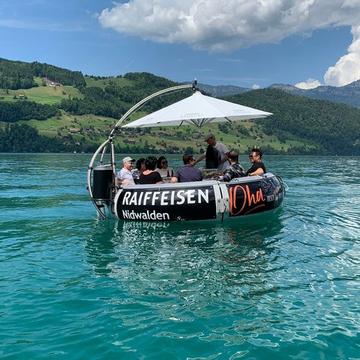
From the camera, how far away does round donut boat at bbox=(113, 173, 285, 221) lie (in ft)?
48.7

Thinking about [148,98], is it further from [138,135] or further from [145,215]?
[138,135]

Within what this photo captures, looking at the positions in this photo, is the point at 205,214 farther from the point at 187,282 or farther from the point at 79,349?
the point at 79,349

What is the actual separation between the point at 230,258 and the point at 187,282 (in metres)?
2.25

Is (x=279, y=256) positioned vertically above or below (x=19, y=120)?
below

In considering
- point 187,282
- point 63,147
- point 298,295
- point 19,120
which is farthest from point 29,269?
point 19,120

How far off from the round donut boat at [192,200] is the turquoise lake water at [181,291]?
46 cm

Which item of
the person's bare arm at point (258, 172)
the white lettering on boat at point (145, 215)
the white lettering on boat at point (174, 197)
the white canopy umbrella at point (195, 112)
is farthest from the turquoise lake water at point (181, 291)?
the white canopy umbrella at point (195, 112)

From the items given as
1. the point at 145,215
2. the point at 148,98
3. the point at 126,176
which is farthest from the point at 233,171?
the point at 148,98

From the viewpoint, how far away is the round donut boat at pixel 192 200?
14852mm

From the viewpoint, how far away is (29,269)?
10.4 metres

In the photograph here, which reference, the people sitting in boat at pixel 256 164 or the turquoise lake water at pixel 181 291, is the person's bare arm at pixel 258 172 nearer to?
the people sitting in boat at pixel 256 164

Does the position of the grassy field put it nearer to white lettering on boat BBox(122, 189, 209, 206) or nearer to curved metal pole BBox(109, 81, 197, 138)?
curved metal pole BBox(109, 81, 197, 138)

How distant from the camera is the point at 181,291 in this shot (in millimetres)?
8680

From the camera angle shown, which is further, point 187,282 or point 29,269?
point 29,269
